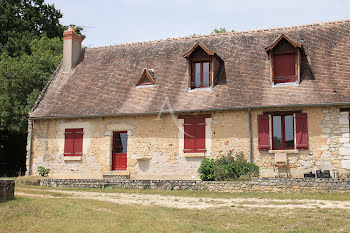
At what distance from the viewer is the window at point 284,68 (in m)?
15.2

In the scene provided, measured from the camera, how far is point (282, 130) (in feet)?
47.5

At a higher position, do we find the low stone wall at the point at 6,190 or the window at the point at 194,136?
the window at the point at 194,136

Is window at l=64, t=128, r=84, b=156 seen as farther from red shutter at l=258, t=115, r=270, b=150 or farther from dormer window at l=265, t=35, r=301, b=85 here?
dormer window at l=265, t=35, r=301, b=85

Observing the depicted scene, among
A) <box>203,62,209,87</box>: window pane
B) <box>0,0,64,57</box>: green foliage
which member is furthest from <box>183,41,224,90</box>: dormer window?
<box>0,0,64,57</box>: green foliage

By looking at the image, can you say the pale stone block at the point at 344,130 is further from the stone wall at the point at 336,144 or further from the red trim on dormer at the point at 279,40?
the red trim on dormer at the point at 279,40

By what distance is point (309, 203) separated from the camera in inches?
392

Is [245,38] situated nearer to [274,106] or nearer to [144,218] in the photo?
[274,106]

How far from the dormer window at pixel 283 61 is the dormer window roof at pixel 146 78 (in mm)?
4931

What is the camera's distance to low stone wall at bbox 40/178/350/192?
11.8 meters

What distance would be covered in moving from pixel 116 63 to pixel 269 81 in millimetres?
7273

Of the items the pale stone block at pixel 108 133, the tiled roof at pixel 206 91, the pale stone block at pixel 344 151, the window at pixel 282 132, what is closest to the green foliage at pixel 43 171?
the tiled roof at pixel 206 91

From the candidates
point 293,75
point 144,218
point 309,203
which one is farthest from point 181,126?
point 144,218

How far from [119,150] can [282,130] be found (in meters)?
6.42

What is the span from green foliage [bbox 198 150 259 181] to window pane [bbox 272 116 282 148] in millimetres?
1142
